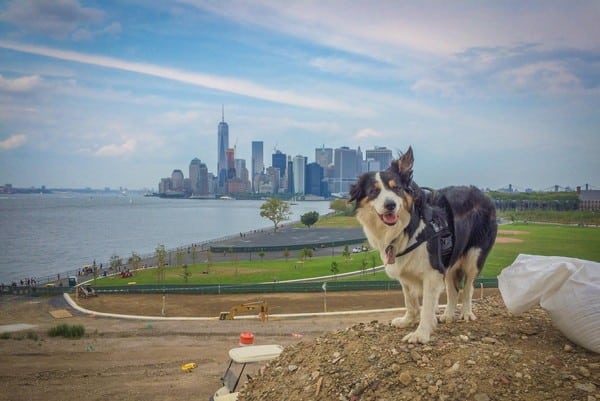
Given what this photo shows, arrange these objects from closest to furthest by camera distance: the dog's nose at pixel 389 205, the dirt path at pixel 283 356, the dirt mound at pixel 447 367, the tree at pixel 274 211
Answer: the dirt mound at pixel 447 367, the dirt path at pixel 283 356, the dog's nose at pixel 389 205, the tree at pixel 274 211

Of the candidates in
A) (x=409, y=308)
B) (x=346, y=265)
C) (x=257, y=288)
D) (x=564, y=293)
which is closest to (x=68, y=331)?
(x=257, y=288)

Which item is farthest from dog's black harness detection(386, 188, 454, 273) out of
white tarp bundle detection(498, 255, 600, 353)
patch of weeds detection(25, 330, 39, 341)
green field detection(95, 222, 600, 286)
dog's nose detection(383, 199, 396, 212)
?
green field detection(95, 222, 600, 286)

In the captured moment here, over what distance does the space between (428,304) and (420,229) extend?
3.30ft

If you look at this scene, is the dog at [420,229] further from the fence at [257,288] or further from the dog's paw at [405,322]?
the fence at [257,288]

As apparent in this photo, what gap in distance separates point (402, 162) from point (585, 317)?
288 cm

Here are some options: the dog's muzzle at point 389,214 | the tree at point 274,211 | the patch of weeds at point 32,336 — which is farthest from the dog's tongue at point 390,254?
the tree at point 274,211

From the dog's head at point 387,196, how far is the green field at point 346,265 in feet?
107

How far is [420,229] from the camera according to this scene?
21.6ft

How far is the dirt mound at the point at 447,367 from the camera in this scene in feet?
18.4

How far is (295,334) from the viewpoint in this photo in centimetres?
2048

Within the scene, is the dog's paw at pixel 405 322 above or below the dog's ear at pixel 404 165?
below

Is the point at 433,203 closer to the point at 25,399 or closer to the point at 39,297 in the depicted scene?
the point at 25,399

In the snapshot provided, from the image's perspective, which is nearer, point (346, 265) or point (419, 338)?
point (419, 338)

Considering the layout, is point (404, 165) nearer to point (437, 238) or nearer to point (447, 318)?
point (437, 238)
